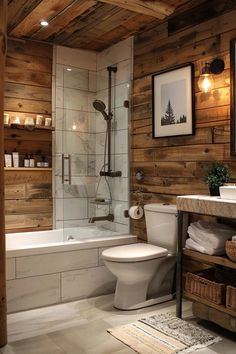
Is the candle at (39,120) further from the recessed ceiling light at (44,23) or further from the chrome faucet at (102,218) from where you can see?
the chrome faucet at (102,218)

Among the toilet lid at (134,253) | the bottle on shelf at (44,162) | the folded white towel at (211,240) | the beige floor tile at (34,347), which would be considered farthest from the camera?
the bottle on shelf at (44,162)

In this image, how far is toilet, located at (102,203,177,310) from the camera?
2760 millimetres

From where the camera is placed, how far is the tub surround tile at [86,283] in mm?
3041

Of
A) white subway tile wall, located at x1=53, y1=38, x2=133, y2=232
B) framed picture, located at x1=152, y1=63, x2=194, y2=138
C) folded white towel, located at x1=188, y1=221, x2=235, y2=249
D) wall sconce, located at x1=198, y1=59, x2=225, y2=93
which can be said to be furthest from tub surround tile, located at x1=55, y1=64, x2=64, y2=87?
folded white towel, located at x1=188, y1=221, x2=235, y2=249

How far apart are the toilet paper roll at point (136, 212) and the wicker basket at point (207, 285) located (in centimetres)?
94

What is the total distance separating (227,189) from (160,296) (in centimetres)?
127

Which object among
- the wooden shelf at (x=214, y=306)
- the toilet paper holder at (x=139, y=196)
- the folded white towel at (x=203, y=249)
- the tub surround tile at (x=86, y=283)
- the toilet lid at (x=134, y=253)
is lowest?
the tub surround tile at (x=86, y=283)

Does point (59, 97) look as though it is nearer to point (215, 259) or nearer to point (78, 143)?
point (78, 143)

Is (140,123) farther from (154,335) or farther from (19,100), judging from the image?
(154,335)

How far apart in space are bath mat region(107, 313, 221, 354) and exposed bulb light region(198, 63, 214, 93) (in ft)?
5.92

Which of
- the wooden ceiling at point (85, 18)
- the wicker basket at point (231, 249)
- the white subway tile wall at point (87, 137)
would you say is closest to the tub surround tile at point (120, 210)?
the white subway tile wall at point (87, 137)

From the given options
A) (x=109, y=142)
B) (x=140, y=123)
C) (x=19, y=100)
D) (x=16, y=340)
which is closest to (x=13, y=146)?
(x=19, y=100)

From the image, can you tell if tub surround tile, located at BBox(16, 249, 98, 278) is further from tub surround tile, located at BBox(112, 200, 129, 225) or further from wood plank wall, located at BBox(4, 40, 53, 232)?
wood plank wall, located at BBox(4, 40, 53, 232)

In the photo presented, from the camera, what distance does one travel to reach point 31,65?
3807mm
